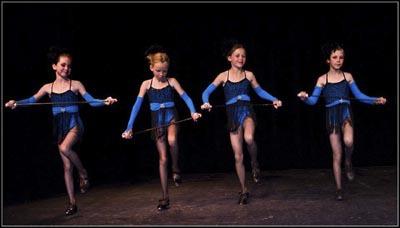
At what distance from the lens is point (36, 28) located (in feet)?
21.2

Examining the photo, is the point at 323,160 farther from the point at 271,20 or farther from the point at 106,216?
the point at 106,216

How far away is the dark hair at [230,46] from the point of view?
505 centimetres

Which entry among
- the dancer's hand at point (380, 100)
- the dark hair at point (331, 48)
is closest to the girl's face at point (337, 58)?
the dark hair at point (331, 48)

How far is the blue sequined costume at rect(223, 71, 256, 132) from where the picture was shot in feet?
16.6

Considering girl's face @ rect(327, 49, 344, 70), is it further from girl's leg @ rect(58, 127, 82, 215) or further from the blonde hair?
girl's leg @ rect(58, 127, 82, 215)

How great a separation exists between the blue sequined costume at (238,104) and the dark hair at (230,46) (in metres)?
0.29

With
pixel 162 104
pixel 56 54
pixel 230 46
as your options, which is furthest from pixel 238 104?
pixel 56 54

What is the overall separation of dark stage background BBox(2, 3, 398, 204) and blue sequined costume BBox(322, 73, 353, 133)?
2209 millimetres

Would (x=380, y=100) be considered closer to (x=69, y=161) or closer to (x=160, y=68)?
(x=160, y=68)

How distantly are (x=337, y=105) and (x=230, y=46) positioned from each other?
1192mm

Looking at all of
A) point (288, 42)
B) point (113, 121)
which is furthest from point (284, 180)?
point (113, 121)

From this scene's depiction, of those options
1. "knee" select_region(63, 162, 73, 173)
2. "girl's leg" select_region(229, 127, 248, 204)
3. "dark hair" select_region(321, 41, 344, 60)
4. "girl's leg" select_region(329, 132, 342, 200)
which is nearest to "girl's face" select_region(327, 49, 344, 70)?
"dark hair" select_region(321, 41, 344, 60)

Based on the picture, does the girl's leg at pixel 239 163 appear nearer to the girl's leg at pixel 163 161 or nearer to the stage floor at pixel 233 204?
the stage floor at pixel 233 204

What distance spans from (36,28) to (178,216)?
10.8ft
